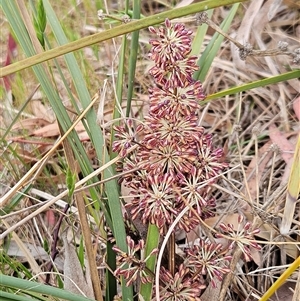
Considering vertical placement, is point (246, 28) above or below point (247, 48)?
above

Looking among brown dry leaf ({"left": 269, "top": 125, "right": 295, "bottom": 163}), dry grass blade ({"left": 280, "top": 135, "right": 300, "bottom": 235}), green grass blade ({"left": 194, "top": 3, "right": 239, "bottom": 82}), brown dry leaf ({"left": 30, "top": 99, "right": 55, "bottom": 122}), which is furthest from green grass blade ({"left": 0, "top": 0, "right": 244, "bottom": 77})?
brown dry leaf ({"left": 30, "top": 99, "right": 55, "bottom": 122})

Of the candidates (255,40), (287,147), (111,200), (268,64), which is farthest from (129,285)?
(255,40)

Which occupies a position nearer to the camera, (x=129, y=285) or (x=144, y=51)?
(x=129, y=285)

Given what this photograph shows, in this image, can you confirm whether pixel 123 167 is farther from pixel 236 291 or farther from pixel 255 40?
pixel 255 40

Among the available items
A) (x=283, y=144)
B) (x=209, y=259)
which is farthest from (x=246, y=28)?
(x=209, y=259)

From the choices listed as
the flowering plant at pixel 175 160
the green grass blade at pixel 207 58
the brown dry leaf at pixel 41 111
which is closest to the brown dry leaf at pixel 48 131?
the brown dry leaf at pixel 41 111

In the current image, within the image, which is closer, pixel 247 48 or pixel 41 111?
pixel 247 48

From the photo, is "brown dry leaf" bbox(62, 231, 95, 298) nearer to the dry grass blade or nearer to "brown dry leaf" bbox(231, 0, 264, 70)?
the dry grass blade

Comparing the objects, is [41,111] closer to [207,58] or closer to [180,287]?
[207,58]
